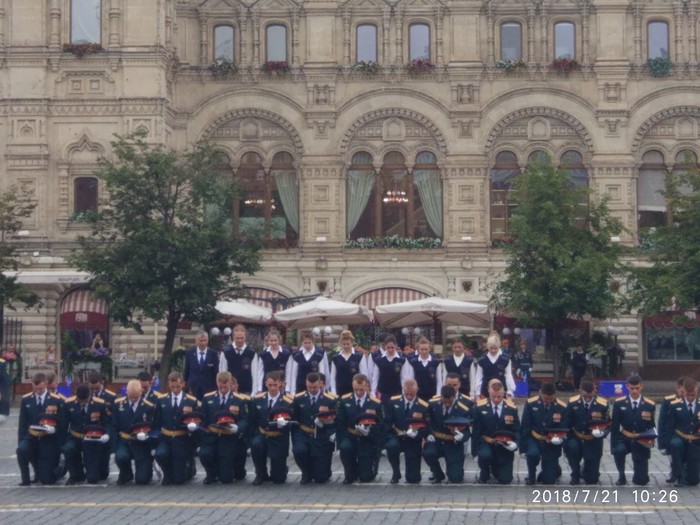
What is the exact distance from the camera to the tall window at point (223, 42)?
1966 inches

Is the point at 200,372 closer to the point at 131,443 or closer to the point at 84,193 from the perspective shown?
the point at 131,443

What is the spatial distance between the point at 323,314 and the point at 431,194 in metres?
12.1

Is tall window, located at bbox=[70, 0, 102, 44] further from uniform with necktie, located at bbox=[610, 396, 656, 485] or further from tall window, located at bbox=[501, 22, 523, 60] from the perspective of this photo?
uniform with necktie, located at bbox=[610, 396, 656, 485]

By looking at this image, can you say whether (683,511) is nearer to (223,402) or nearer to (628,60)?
(223,402)

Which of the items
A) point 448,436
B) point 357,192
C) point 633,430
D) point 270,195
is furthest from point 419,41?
point 633,430

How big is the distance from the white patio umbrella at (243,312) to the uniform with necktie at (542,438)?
1904 centimetres

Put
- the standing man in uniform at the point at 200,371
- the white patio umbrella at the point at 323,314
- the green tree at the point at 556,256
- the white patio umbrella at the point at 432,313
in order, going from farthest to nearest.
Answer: the green tree at the point at 556,256, the white patio umbrella at the point at 432,313, the white patio umbrella at the point at 323,314, the standing man in uniform at the point at 200,371

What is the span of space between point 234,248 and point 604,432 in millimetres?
21921

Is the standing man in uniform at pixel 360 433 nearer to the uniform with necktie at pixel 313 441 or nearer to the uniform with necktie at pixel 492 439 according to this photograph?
the uniform with necktie at pixel 313 441

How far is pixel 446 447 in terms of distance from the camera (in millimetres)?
22391

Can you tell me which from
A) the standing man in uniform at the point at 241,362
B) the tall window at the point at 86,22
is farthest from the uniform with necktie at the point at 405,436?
the tall window at the point at 86,22

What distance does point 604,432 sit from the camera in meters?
22.0

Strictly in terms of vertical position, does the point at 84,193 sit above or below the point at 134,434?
above

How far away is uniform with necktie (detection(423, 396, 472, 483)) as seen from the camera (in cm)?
2227
